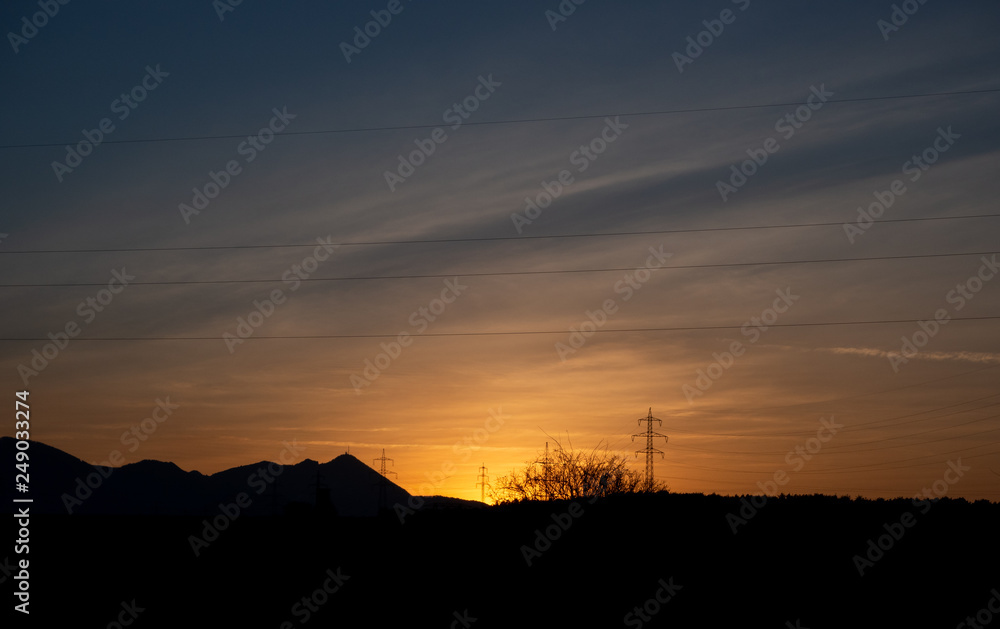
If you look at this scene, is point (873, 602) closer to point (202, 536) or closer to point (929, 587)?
point (929, 587)

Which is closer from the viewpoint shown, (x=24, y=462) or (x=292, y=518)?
(x=24, y=462)

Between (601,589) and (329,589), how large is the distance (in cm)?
1047

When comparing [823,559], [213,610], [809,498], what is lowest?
[213,610]

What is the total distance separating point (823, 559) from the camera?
109 ft

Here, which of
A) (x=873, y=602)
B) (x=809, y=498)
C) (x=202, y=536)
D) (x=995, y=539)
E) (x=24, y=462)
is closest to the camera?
(x=24, y=462)

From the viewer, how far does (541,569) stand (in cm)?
3556

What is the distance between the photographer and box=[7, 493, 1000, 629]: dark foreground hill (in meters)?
30.1

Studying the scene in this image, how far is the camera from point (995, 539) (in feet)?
105

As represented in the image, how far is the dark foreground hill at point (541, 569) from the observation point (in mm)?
30125

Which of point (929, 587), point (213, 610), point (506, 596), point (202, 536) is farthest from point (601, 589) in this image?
point (202, 536)

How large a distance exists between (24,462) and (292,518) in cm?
1458

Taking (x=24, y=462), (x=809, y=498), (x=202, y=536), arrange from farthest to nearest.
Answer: (x=809, y=498) → (x=202, y=536) → (x=24, y=462)

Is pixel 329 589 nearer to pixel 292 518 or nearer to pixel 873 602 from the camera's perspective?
pixel 292 518

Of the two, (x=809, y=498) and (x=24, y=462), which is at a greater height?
(x=809, y=498)
